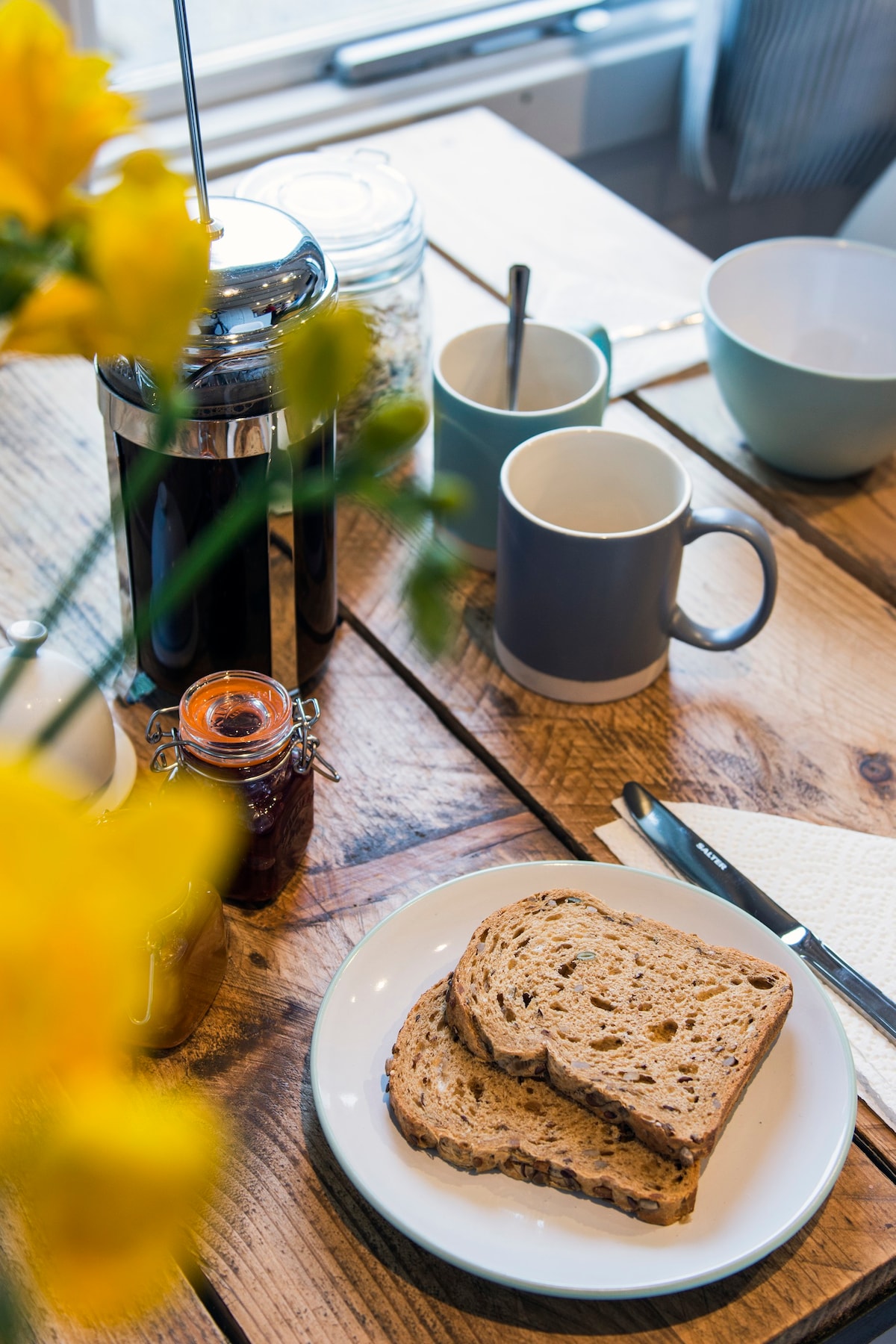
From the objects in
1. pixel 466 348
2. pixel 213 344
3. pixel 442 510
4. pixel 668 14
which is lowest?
pixel 668 14

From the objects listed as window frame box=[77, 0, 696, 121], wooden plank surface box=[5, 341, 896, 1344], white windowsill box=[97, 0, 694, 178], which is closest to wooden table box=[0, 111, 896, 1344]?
wooden plank surface box=[5, 341, 896, 1344]

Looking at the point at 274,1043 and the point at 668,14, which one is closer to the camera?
the point at 274,1043

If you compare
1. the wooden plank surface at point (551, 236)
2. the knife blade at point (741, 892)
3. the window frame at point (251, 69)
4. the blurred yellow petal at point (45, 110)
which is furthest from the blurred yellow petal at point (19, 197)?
the window frame at point (251, 69)

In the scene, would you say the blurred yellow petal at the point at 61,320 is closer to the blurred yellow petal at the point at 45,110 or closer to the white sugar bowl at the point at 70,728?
the blurred yellow petal at the point at 45,110

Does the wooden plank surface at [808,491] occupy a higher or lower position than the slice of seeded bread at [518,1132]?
lower

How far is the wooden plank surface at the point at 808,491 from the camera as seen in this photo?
38.6 inches

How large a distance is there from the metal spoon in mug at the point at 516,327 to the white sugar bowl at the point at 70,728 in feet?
1.35

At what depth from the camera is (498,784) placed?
79cm

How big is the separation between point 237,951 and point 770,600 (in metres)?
0.41

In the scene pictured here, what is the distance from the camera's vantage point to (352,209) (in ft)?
3.09

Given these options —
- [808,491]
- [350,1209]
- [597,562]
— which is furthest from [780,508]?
[350,1209]

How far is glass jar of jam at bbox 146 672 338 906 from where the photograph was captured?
635 mm

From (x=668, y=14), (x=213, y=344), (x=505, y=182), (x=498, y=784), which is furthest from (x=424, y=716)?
(x=668, y=14)

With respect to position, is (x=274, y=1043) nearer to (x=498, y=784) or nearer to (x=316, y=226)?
(x=498, y=784)
